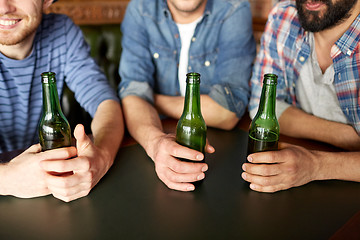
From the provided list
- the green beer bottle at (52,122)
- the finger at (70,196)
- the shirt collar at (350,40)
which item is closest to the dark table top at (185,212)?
the finger at (70,196)

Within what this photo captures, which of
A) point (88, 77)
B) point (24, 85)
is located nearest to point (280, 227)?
point (88, 77)

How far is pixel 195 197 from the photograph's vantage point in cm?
78

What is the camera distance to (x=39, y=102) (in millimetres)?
1281

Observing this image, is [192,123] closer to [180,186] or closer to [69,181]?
[180,186]

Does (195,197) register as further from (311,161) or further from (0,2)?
(0,2)

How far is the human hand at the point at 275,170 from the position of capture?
2.59 feet

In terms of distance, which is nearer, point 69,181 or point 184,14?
point 69,181

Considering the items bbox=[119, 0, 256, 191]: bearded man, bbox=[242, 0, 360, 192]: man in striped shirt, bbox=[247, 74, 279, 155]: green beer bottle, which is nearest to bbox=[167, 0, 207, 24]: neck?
bbox=[119, 0, 256, 191]: bearded man

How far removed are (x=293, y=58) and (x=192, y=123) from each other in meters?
0.64

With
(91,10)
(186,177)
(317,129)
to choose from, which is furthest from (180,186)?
(91,10)

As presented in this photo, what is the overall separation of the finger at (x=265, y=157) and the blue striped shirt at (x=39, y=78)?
2.04 ft

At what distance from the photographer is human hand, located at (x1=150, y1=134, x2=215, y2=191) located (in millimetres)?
784

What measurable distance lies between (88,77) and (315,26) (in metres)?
0.86

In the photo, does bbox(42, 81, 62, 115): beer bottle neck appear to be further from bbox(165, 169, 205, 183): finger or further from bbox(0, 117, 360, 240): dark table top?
bbox(165, 169, 205, 183): finger
